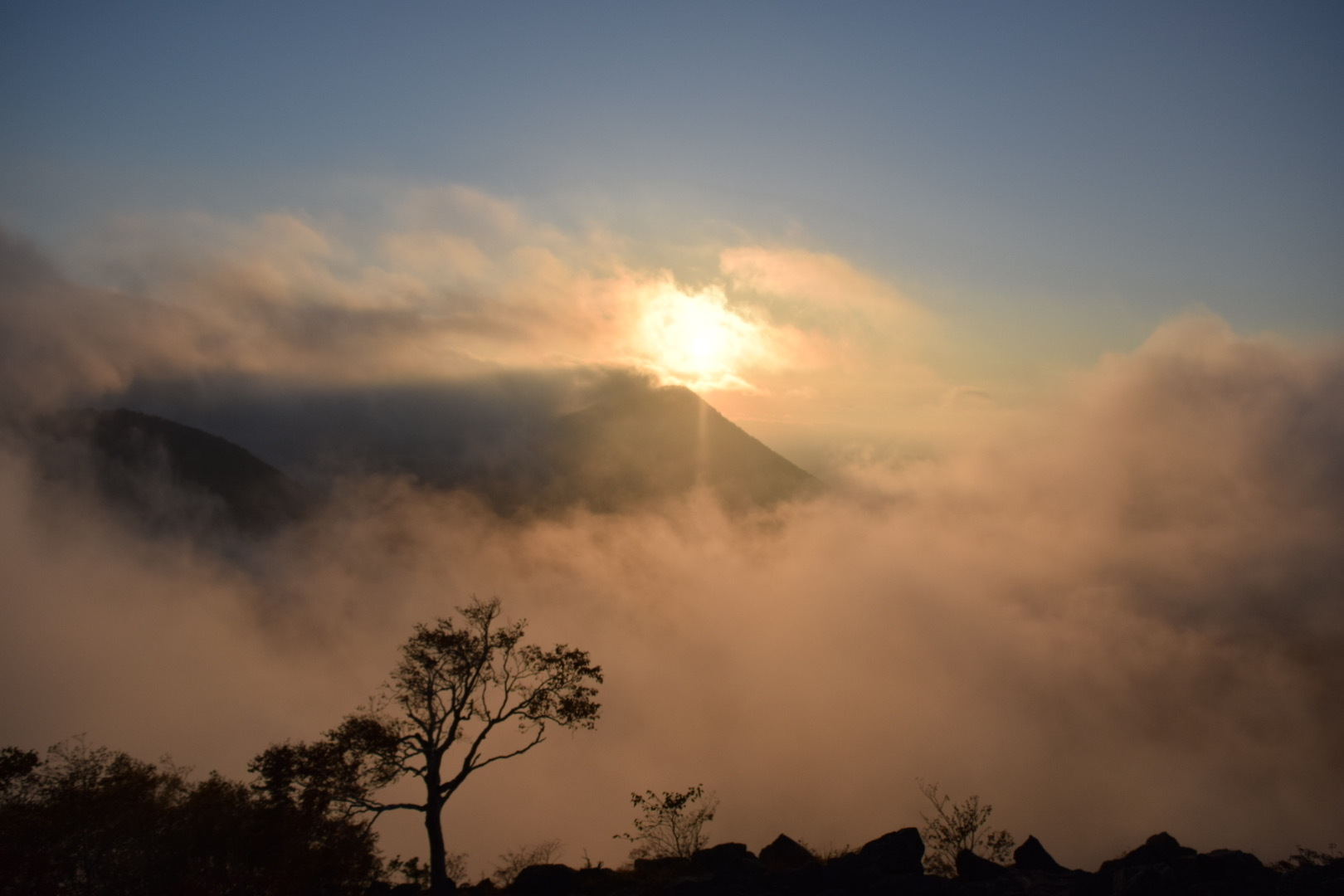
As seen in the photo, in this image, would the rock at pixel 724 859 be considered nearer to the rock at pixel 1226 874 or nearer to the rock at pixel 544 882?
the rock at pixel 544 882

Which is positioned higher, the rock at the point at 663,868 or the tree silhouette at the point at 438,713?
the tree silhouette at the point at 438,713

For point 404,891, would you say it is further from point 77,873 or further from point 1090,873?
point 1090,873

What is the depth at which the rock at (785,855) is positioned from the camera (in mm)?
44250

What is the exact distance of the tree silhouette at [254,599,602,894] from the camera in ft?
135

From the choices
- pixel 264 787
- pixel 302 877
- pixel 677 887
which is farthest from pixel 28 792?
pixel 677 887

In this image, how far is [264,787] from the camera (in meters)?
40.8

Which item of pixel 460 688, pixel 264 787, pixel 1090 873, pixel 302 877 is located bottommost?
pixel 1090 873

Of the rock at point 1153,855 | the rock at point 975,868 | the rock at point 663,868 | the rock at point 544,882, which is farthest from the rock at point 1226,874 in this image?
the rock at point 544,882

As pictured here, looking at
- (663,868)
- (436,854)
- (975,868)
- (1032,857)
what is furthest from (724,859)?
(1032,857)

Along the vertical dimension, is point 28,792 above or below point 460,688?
below

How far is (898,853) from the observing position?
36906 mm

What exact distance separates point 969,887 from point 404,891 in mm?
32401

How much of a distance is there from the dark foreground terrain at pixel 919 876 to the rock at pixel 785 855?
0.10 metres

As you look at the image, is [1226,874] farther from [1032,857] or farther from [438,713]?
[438,713]
